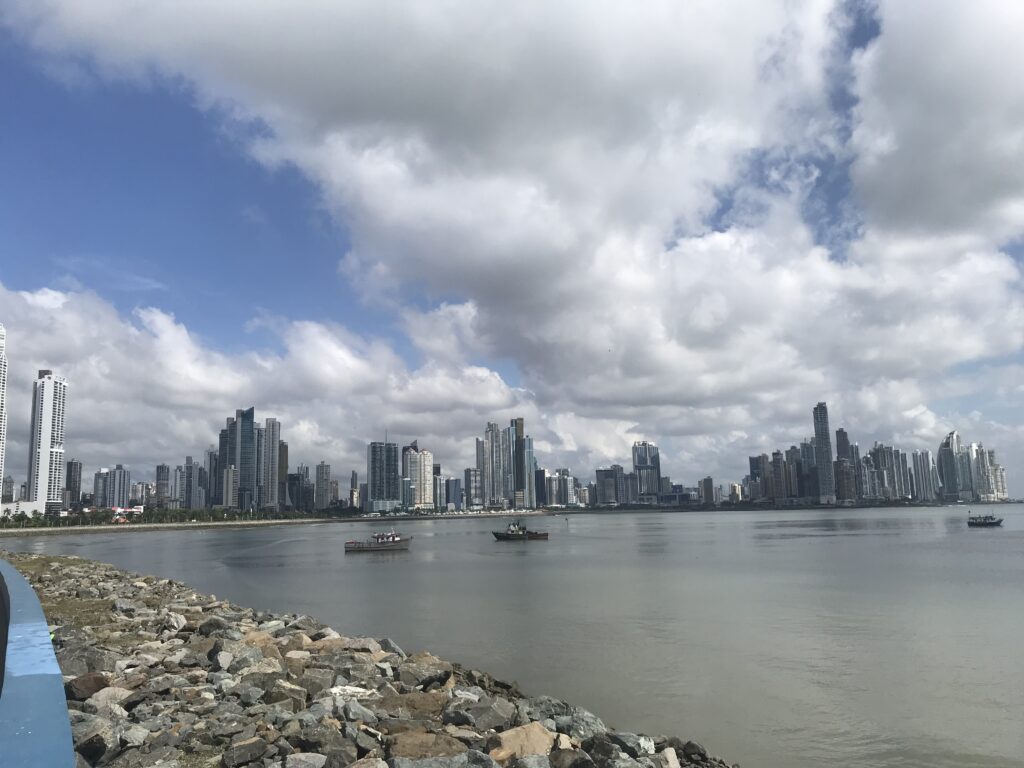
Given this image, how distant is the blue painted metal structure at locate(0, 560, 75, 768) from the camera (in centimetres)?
844

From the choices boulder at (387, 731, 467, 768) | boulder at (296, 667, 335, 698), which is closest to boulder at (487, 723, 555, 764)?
boulder at (387, 731, 467, 768)

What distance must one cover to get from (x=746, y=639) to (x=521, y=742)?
810 inches

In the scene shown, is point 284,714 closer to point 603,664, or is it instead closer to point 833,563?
point 603,664

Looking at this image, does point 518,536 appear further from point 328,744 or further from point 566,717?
point 328,744

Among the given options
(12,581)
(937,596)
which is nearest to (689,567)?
(937,596)

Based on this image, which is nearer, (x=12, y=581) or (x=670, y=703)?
(x=670, y=703)

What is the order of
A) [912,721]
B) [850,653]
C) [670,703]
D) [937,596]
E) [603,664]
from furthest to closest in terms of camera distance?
[937,596] < [850,653] < [603,664] < [670,703] < [912,721]

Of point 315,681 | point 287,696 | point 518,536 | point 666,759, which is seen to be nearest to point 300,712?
point 287,696

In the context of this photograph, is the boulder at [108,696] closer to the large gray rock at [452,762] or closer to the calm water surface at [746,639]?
Answer: the large gray rock at [452,762]

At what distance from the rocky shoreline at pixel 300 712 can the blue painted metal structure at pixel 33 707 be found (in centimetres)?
54

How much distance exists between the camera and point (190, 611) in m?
28.0

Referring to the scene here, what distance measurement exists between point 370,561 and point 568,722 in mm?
70725

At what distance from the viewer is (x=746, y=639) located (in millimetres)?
29359

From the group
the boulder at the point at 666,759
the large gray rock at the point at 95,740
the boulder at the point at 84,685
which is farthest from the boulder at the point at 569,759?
the boulder at the point at 84,685
